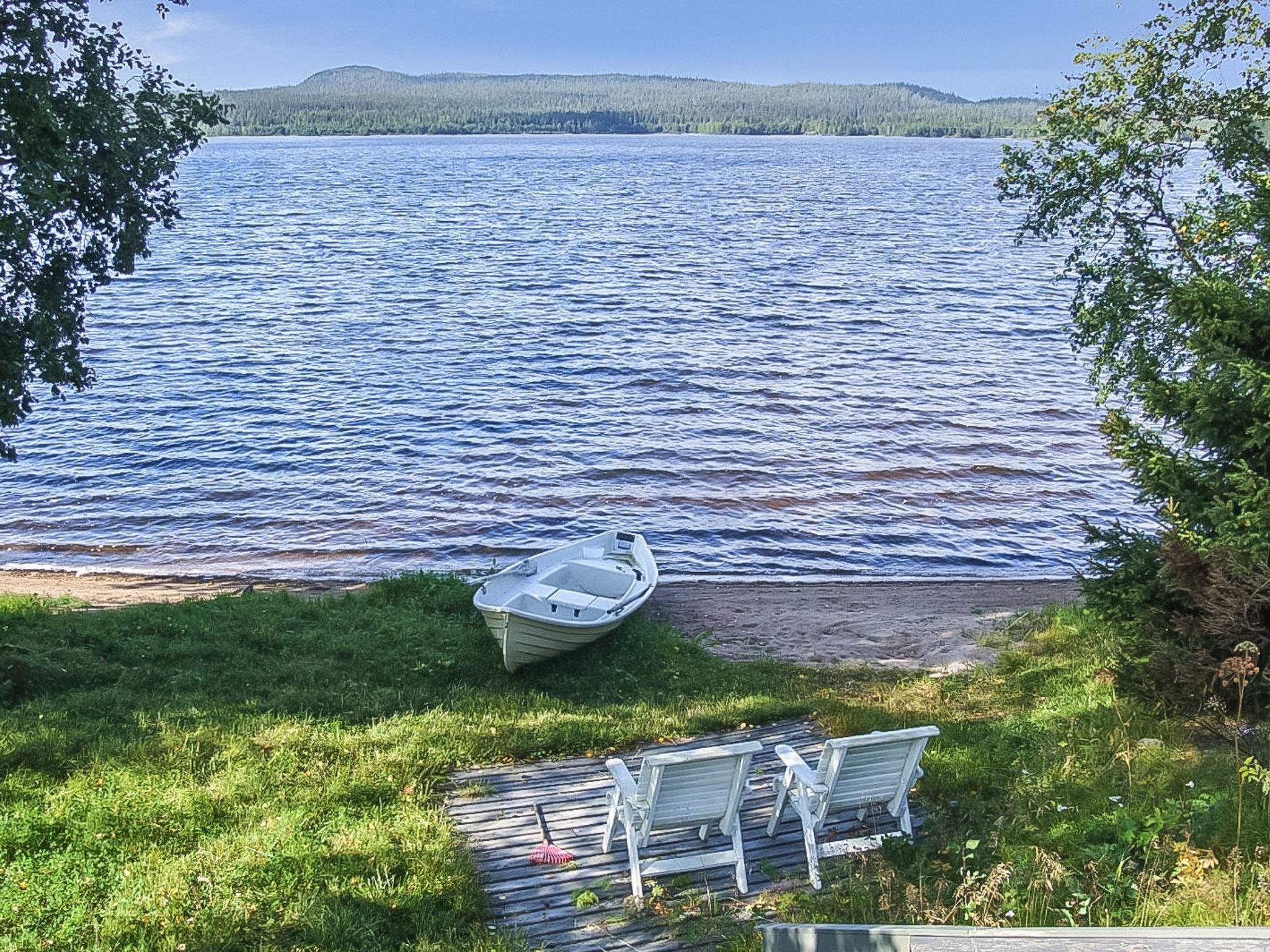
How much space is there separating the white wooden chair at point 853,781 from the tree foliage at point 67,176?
886cm

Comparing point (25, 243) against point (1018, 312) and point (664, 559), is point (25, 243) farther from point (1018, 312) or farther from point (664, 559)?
point (1018, 312)

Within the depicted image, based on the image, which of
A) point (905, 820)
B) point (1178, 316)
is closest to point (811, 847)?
point (905, 820)

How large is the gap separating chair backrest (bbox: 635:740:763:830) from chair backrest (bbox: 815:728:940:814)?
1.94 ft

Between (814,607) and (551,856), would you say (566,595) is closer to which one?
(814,607)

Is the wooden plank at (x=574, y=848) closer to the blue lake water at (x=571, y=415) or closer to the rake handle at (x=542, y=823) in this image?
the rake handle at (x=542, y=823)

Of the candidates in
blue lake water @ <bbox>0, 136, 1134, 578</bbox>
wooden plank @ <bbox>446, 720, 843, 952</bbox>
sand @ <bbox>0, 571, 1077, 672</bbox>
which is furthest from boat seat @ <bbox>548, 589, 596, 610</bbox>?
blue lake water @ <bbox>0, 136, 1134, 578</bbox>

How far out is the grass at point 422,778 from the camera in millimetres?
6320

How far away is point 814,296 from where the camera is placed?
49.9 m

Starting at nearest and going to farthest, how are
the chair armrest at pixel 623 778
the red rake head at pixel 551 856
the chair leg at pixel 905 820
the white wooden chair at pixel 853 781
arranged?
the chair armrest at pixel 623 778
the white wooden chair at pixel 853 781
the red rake head at pixel 551 856
the chair leg at pixel 905 820

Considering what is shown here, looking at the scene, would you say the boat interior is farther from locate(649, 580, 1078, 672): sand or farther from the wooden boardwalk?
the wooden boardwalk

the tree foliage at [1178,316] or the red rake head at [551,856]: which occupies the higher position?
the tree foliage at [1178,316]

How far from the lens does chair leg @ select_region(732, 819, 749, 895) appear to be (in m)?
7.19

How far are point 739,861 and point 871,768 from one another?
118 centimetres

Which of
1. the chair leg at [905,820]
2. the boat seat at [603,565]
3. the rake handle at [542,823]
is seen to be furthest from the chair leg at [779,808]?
the boat seat at [603,565]
